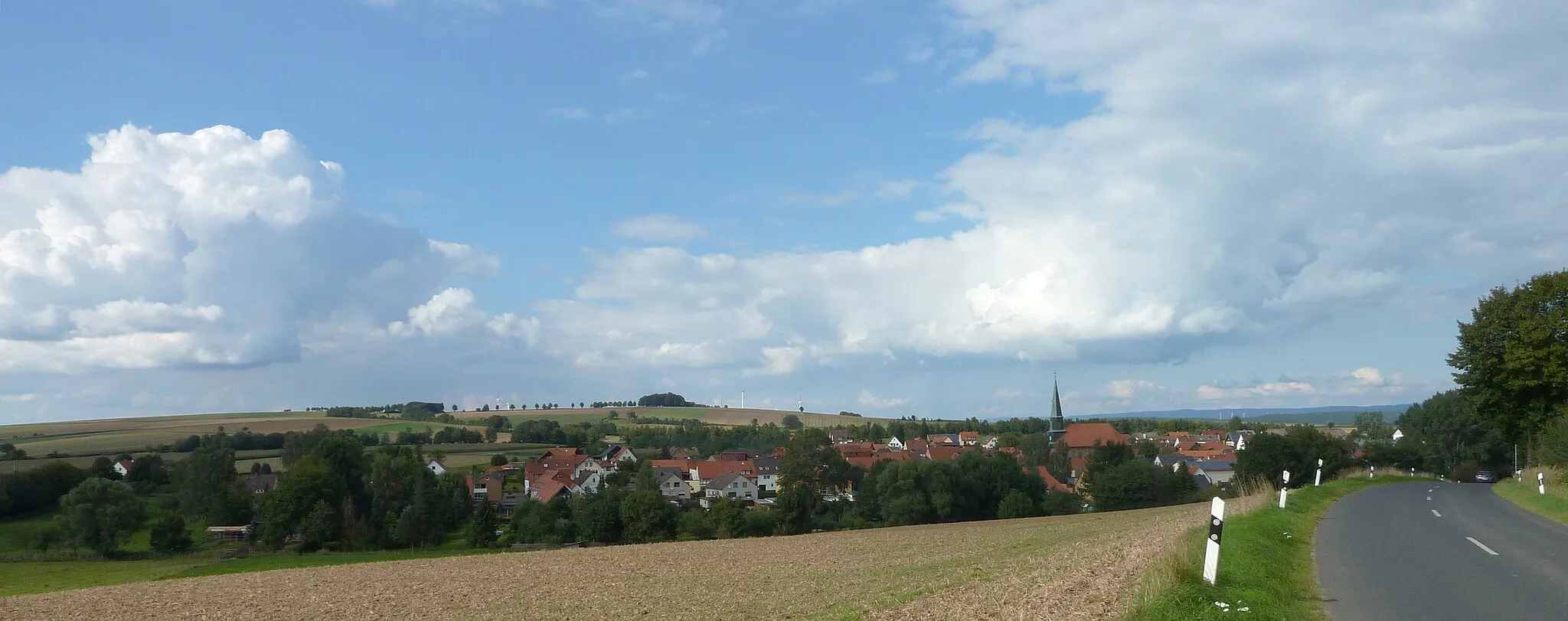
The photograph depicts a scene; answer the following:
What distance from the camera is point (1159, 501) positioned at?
234 feet

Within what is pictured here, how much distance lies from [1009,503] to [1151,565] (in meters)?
62.9

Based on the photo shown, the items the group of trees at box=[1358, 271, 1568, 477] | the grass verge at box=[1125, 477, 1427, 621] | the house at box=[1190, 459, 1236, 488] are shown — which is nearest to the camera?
the grass verge at box=[1125, 477, 1427, 621]

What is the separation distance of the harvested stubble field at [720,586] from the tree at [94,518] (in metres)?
40.5

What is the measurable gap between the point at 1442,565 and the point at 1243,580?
451 cm

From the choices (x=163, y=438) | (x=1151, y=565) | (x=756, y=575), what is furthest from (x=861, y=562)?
(x=163, y=438)

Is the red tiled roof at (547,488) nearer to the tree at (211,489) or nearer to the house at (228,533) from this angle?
the tree at (211,489)

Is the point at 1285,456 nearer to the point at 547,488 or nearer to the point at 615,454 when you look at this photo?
the point at 547,488

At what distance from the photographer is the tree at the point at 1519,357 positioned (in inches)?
1567

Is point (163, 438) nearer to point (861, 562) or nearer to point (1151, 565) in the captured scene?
point (861, 562)

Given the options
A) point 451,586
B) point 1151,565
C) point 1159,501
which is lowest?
point 1159,501

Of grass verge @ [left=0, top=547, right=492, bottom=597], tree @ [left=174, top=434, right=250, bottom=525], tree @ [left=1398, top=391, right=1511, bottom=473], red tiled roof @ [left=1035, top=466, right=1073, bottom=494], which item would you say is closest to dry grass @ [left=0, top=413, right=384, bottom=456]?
tree @ [left=174, top=434, right=250, bottom=525]

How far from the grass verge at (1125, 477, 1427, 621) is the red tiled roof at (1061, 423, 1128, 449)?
12004 centimetres

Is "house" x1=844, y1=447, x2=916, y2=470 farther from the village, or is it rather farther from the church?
the church

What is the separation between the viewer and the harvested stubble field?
11.6m
